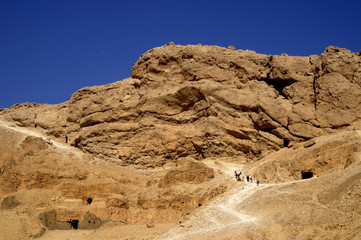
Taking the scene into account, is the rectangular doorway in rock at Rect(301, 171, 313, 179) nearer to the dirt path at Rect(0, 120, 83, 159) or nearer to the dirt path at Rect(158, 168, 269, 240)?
the dirt path at Rect(158, 168, 269, 240)

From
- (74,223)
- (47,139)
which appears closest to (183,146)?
(74,223)

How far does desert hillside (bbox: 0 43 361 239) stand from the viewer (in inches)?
1050

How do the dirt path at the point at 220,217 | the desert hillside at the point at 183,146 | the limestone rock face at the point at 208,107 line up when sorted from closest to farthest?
the dirt path at the point at 220,217 < the desert hillside at the point at 183,146 < the limestone rock face at the point at 208,107

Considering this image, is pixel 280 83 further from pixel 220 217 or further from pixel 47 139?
pixel 47 139

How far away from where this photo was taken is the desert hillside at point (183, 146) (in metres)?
26.7

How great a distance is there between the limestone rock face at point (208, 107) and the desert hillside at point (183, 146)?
0.32 ft

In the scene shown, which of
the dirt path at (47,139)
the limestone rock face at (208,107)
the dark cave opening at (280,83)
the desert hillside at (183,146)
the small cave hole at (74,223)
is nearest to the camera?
the desert hillside at (183,146)

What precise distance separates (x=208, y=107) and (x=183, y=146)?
14.0 feet

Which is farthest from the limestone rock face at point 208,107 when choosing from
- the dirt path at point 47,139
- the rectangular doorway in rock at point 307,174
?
the rectangular doorway in rock at point 307,174

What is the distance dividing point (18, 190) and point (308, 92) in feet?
85.5

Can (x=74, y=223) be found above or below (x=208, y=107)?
below

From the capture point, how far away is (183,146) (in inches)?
1425

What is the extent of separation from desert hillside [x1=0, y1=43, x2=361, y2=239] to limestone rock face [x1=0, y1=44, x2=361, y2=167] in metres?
0.10

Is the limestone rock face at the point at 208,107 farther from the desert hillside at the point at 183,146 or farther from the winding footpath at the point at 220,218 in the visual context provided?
the winding footpath at the point at 220,218
